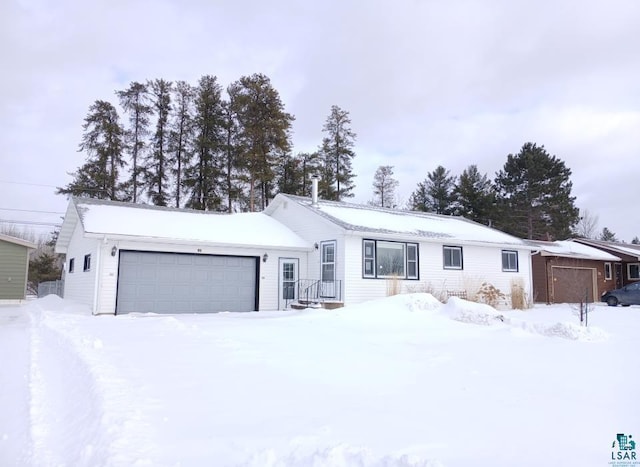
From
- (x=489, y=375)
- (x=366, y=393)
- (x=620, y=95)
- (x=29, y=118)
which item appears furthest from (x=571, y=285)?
(x=29, y=118)

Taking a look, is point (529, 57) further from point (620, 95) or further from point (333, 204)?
point (333, 204)

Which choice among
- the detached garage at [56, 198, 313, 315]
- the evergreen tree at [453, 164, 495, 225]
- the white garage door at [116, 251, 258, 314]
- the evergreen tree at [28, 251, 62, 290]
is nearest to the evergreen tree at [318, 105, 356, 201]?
the evergreen tree at [453, 164, 495, 225]

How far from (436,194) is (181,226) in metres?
29.0

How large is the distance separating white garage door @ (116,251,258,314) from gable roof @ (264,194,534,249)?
145 inches

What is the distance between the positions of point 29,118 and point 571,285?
27369 mm

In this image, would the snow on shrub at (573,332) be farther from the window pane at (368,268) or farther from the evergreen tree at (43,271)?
the evergreen tree at (43,271)

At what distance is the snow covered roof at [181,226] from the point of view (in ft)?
50.7

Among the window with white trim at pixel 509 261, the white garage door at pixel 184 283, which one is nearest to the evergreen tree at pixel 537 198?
the window with white trim at pixel 509 261

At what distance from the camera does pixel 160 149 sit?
32125 mm

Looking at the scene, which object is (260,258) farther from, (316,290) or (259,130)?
(259,130)

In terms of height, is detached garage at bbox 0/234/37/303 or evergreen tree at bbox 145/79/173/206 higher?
evergreen tree at bbox 145/79/173/206

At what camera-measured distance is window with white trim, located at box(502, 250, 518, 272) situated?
68.6 ft

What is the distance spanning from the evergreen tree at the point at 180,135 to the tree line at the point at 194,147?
0.07 m

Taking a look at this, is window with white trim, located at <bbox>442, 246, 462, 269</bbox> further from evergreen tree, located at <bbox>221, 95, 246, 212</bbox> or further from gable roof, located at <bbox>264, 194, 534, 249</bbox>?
evergreen tree, located at <bbox>221, 95, 246, 212</bbox>
